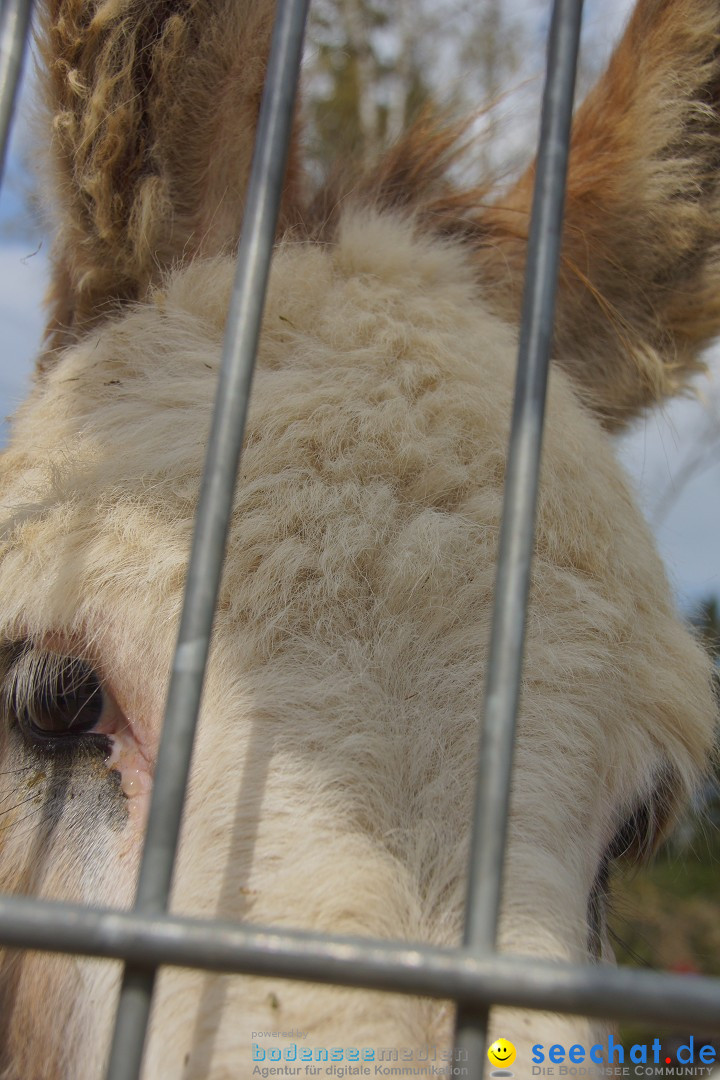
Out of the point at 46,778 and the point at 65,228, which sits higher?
the point at 65,228

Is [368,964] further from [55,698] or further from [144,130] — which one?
[144,130]

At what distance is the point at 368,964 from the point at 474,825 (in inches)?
6.4

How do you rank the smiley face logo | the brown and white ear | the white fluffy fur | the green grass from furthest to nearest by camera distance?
the green grass
the brown and white ear
the white fluffy fur
the smiley face logo

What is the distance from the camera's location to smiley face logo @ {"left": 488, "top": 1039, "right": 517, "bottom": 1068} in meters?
0.99

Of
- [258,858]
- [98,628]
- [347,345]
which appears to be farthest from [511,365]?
[258,858]

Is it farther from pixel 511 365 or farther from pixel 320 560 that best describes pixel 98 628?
pixel 511 365

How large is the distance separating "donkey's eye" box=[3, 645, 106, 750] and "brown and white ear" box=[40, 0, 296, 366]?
982 millimetres

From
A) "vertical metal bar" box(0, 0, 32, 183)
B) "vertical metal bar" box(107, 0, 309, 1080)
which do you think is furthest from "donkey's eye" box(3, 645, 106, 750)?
"vertical metal bar" box(0, 0, 32, 183)

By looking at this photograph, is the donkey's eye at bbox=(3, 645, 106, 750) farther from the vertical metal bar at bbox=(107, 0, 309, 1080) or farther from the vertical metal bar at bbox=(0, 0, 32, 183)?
the vertical metal bar at bbox=(0, 0, 32, 183)

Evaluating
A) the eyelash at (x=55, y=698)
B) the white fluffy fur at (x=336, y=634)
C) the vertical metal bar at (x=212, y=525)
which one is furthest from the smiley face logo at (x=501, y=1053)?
the eyelash at (x=55, y=698)

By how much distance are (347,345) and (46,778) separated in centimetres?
109

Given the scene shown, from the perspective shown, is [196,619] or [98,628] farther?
[98,628]

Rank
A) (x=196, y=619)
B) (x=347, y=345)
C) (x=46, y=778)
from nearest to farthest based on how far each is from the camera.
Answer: (x=196, y=619) → (x=46, y=778) → (x=347, y=345)

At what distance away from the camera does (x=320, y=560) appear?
139cm
